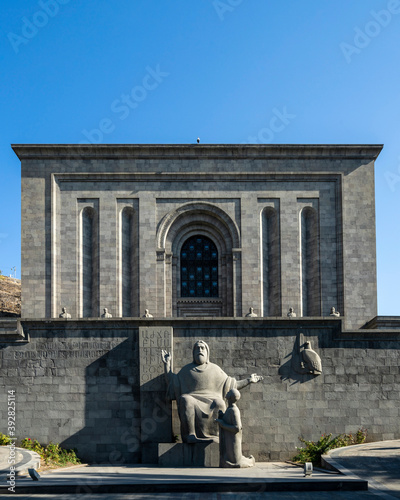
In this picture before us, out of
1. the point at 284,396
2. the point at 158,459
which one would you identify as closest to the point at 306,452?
the point at 284,396

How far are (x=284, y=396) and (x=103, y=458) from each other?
6.13m

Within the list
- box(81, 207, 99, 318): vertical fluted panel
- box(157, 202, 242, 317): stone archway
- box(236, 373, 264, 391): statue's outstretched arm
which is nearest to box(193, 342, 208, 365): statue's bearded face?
box(236, 373, 264, 391): statue's outstretched arm

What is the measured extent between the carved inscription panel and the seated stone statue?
3416mm

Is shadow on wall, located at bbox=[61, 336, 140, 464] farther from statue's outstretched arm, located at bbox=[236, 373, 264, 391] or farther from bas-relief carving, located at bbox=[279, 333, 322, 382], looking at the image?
bas-relief carving, located at bbox=[279, 333, 322, 382]

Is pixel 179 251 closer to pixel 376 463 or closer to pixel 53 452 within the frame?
pixel 53 452

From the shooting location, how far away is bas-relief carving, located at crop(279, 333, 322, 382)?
71.2 feet

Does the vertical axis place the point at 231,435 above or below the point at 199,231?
below

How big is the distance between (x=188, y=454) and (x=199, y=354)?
291 cm

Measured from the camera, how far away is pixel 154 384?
70.1ft

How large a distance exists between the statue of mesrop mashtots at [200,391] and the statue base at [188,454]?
222mm

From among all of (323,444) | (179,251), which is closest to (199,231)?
(179,251)

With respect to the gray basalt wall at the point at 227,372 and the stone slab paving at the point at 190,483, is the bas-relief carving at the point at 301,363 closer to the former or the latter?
the gray basalt wall at the point at 227,372

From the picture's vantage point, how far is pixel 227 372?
2177 centimetres

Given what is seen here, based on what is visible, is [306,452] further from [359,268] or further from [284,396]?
[359,268]
